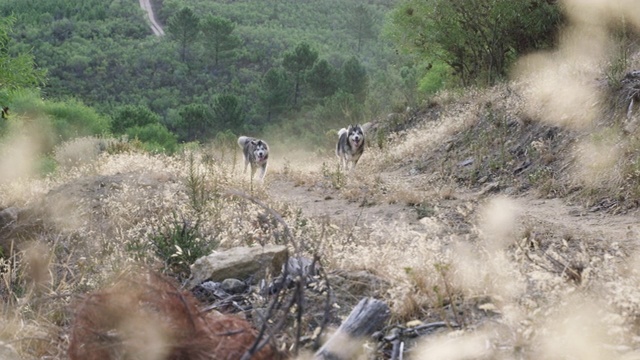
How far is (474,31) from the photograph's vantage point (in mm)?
22141

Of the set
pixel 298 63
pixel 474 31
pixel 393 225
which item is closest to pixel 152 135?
pixel 474 31

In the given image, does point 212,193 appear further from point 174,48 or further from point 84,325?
point 174,48

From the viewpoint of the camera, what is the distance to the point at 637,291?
3.68 meters

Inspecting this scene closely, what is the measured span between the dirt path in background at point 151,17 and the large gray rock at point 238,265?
209ft

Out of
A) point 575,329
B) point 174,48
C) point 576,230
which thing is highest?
point 575,329

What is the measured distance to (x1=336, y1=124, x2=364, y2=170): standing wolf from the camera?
1673 cm

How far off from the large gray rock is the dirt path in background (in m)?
63.7

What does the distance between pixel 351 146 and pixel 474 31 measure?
25.2ft

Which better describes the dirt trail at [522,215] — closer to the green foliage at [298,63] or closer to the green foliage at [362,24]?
the green foliage at [298,63]

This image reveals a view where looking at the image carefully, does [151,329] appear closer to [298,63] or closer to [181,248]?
[181,248]

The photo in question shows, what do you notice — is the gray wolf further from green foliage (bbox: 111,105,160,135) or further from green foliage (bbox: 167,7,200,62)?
green foliage (bbox: 167,7,200,62)

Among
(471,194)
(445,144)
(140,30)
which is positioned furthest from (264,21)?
(471,194)

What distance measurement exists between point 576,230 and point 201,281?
15.3ft

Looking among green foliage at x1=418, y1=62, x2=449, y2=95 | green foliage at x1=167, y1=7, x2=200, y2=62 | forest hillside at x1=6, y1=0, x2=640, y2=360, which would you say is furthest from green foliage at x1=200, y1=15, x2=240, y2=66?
green foliage at x1=418, y1=62, x2=449, y2=95
